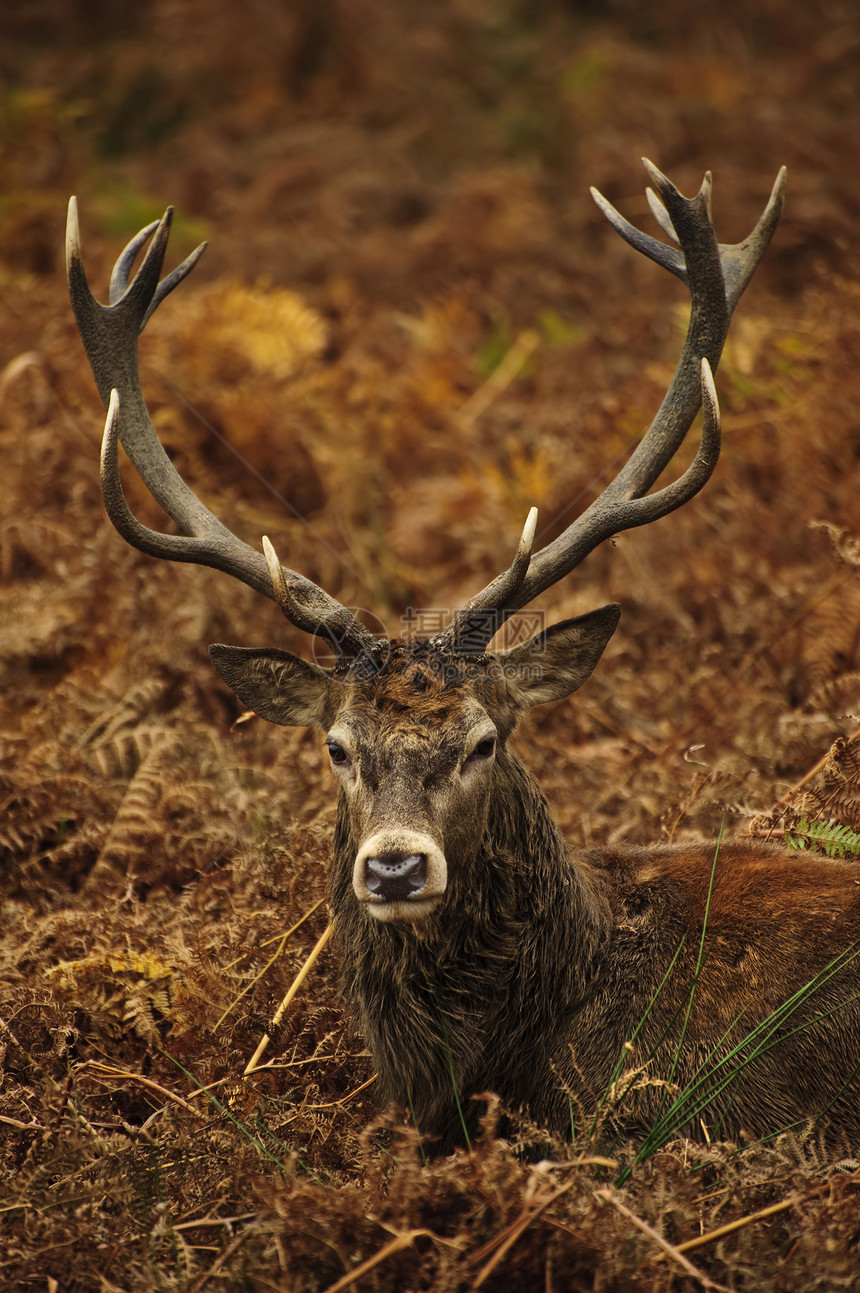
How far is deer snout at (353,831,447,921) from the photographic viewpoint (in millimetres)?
3328

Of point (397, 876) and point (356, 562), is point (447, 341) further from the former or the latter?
point (397, 876)

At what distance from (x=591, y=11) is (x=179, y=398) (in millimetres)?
11431

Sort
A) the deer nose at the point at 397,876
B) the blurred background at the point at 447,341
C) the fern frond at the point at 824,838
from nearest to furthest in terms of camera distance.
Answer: the deer nose at the point at 397,876
the fern frond at the point at 824,838
the blurred background at the point at 447,341

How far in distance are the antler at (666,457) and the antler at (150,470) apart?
419mm

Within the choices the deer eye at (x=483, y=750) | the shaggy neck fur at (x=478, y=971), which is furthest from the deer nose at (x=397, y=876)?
the deer eye at (x=483, y=750)

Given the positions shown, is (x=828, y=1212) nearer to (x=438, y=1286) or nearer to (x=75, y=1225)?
(x=438, y=1286)

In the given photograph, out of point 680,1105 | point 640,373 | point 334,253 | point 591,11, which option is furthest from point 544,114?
point 680,1105

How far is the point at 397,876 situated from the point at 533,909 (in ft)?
2.45

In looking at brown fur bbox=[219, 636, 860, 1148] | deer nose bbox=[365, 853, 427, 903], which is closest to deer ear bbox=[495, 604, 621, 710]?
brown fur bbox=[219, 636, 860, 1148]

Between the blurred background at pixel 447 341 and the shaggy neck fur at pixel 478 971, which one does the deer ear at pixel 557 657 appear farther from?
the blurred background at pixel 447 341

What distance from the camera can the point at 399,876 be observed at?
3318mm

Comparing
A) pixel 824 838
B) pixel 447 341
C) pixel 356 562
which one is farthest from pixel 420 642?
pixel 447 341

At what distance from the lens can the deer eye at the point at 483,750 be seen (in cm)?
379

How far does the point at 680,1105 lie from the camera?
3262mm
